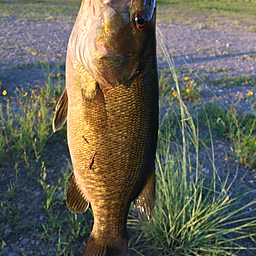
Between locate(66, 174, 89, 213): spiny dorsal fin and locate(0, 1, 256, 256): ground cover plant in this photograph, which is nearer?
locate(66, 174, 89, 213): spiny dorsal fin

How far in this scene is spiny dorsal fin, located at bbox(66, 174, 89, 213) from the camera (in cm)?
131

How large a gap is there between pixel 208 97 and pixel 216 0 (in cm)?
1886

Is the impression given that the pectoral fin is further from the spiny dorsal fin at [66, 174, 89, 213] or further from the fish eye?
the fish eye

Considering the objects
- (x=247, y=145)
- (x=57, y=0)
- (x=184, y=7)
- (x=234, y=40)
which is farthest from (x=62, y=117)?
(x=184, y=7)

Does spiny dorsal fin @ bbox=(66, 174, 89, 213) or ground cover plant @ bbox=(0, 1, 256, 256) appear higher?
spiny dorsal fin @ bbox=(66, 174, 89, 213)

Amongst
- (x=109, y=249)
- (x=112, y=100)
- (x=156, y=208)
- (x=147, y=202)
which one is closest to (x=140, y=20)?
(x=112, y=100)

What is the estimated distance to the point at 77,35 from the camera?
1048 millimetres

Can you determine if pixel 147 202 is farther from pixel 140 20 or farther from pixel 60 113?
pixel 140 20

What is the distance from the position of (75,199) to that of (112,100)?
573 millimetres

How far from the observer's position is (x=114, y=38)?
1.01 m

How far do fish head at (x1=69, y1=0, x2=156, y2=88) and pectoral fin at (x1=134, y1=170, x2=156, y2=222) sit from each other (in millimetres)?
494

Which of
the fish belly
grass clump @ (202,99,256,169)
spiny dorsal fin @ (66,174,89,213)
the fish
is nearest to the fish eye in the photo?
the fish

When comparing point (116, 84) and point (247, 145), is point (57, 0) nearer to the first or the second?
point (247, 145)

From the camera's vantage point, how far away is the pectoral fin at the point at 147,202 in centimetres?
123
